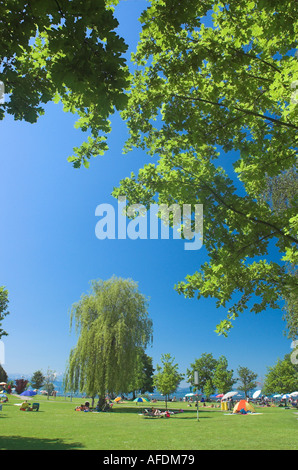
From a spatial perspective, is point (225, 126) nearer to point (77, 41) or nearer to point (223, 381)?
point (77, 41)

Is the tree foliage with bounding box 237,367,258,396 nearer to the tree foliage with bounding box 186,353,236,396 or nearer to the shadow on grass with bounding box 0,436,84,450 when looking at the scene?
the tree foliage with bounding box 186,353,236,396

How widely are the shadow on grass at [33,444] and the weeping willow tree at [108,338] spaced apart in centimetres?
1597

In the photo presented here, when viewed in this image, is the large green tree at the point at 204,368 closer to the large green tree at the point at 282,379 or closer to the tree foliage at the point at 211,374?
the tree foliage at the point at 211,374

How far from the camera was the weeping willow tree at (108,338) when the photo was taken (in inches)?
1048

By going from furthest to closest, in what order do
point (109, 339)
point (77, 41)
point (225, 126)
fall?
point (109, 339) → point (225, 126) → point (77, 41)

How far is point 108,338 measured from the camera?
27.2 m

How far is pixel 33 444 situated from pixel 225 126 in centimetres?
1125

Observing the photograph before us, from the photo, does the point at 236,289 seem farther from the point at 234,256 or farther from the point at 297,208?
the point at 297,208

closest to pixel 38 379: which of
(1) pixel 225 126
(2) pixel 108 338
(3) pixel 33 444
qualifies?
(2) pixel 108 338

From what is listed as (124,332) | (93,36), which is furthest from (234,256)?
(124,332)

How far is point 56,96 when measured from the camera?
593 centimetres

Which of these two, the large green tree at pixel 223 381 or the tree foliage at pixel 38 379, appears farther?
the tree foliage at pixel 38 379

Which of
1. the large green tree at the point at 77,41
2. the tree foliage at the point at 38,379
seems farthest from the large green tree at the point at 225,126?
the tree foliage at the point at 38,379
